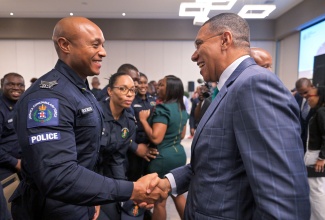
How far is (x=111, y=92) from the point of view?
7.32 feet

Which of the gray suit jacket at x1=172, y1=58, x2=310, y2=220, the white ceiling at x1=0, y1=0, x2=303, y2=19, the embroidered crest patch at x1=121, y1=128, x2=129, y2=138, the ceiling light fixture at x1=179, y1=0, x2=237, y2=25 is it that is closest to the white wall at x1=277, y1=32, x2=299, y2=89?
the white ceiling at x1=0, y1=0, x2=303, y2=19

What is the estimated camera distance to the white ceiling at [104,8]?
7.21 metres

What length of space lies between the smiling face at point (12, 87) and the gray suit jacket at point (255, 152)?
8.50 ft

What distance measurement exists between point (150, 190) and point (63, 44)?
87cm

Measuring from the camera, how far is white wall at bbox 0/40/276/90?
A: 29.6 feet

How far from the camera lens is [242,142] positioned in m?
0.88

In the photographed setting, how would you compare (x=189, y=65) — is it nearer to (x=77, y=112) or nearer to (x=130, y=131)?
(x=130, y=131)

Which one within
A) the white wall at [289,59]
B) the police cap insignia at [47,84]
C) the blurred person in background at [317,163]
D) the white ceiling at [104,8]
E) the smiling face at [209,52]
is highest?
the white ceiling at [104,8]

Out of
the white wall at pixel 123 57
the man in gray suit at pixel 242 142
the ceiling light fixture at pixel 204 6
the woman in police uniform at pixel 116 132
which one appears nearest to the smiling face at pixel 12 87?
the woman in police uniform at pixel 116 132

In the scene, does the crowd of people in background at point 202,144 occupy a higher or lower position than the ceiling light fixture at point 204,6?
lower

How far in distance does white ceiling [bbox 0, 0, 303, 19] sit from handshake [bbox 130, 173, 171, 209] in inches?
258

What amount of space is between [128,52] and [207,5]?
16.8ft

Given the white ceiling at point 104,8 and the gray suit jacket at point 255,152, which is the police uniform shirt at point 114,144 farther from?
the white ceiling at point 104,8

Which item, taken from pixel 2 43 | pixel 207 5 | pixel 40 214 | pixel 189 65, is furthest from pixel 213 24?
pixel 2 43
